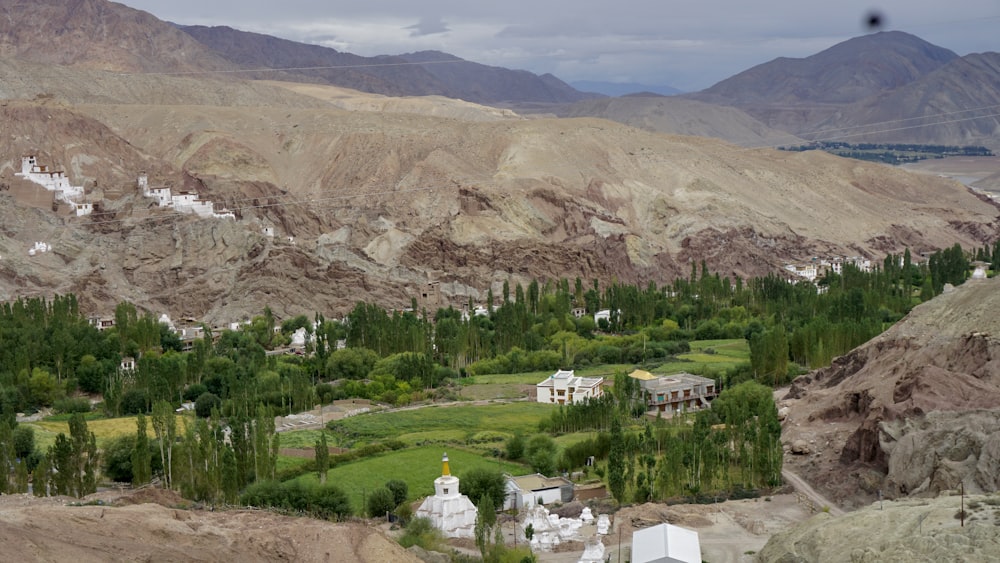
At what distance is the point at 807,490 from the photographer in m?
37.9

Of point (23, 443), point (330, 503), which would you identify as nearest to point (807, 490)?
point (330, 503)

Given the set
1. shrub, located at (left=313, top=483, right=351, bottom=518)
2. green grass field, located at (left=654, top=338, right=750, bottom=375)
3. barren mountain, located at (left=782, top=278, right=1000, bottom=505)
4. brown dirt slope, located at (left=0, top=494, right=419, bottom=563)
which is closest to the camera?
brown dirt slope, located at (left=0, top=494, right=419, bottom=563)

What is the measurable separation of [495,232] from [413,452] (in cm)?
4480

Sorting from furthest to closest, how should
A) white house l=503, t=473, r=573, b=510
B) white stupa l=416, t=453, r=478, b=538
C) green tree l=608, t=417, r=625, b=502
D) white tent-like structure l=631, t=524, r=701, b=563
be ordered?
white house l=503, t=473, r=573, b=510
green tree l=608, t=417, r=625, b=502
white stupa l=416, t=453, r=478, b=538
white tent-like structure l=631, t=524, r=701, b=563

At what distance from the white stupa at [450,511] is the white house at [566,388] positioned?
64.1 ft

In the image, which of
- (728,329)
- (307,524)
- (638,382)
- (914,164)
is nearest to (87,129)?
(728,329)

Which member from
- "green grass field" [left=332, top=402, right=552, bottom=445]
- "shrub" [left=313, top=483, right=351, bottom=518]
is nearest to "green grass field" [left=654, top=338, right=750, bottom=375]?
"green grass field" [left=332, top=402, right=552, bottom=445]

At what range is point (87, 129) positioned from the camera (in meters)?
96.7

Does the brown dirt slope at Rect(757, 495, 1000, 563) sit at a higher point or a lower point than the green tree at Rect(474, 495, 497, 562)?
higher

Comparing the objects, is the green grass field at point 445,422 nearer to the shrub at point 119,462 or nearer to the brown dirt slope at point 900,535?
the shrub at point 119,462

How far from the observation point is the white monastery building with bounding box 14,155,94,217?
87188mm

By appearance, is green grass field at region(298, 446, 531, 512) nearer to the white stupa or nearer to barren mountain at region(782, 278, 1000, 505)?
the white stupa

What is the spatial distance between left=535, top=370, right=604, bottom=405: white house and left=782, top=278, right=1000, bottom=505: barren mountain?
27.8ft

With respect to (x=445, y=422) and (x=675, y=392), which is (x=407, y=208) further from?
(x=445, y=422)
